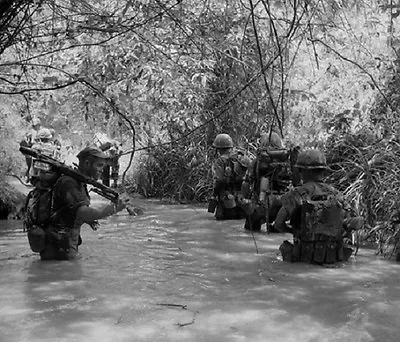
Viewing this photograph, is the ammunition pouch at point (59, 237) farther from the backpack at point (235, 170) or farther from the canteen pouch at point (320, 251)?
the backpack at point (235, 170)

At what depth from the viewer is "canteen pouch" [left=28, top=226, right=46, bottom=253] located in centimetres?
697

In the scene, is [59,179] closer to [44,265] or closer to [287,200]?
[44,265]

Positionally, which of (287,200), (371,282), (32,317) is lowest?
(32,317)

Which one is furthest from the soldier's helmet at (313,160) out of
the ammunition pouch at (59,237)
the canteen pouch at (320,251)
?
the ammunition pouch at (59,237)

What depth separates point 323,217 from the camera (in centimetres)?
689

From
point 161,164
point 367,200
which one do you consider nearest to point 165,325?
point 367,200

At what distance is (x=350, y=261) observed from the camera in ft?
23.7

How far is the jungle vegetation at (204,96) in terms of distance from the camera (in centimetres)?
815

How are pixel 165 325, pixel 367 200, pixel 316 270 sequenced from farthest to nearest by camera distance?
1. pixel 367 200
2. pixel 316 270
3. pixel 165 325

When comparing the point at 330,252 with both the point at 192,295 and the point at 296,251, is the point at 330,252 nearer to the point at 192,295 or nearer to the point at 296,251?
the point at 296,251

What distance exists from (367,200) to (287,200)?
2114mm

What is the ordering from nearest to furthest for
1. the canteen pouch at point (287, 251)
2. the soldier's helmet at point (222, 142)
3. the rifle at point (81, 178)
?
the rifle at point (81, 178) → the canteen pouch at point (287, 251) → the soldier's helmet at point (222, 142)

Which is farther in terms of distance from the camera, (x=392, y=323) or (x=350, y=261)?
(x=350, y=261)

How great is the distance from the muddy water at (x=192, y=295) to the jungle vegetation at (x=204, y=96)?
1616 mm
